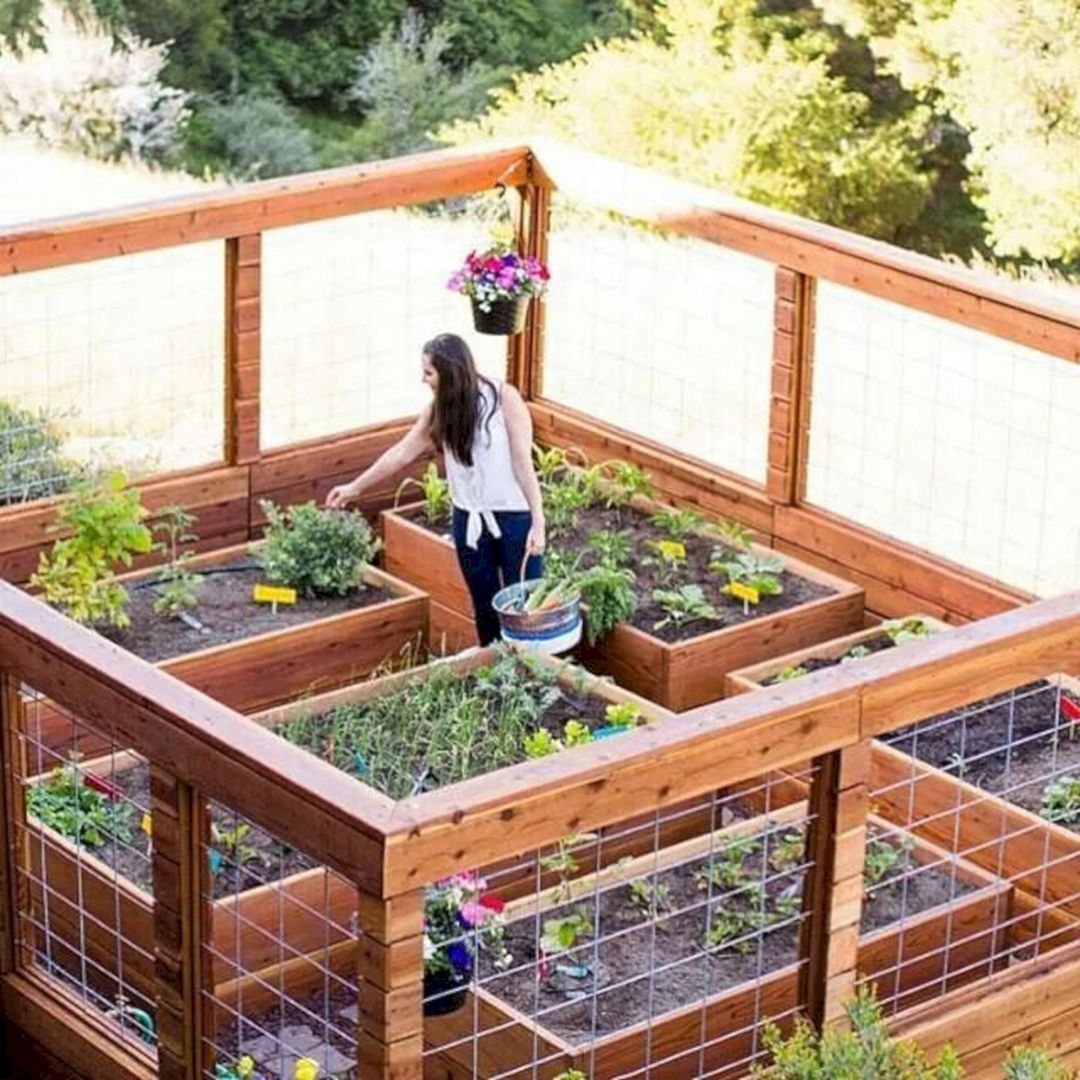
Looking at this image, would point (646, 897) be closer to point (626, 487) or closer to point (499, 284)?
point (626, 487)

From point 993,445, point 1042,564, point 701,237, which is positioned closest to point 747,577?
point 701,237

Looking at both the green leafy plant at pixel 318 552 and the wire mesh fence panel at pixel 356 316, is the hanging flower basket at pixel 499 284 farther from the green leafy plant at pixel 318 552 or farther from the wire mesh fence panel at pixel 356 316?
the wire mesh fence panel at pixel 356 316

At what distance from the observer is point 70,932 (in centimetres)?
668

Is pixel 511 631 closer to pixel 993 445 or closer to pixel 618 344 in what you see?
pixel 993 445

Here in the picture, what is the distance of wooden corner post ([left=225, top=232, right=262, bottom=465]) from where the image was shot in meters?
8.76

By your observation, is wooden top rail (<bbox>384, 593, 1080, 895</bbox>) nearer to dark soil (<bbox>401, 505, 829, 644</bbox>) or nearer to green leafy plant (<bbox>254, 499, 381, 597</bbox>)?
dark soil (<bbox>401, 505, 829, 644</bbox>)

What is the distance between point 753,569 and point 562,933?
2.42 meters

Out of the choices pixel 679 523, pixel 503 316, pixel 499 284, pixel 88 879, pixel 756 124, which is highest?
pixel 499 284

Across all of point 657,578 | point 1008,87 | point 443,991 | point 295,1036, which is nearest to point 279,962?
point 295,1036

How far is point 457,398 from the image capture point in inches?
309

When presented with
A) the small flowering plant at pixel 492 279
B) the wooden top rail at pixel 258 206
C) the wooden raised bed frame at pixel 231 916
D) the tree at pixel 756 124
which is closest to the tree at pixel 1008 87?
the tree at pixel 756 124

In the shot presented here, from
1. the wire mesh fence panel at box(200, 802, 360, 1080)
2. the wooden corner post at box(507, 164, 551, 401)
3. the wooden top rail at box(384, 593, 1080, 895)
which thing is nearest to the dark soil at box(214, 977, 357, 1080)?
the wire mesh fence panel at box(200, 802, 360, 1080)

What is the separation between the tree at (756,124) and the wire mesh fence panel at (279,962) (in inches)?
597

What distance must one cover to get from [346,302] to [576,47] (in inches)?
428
